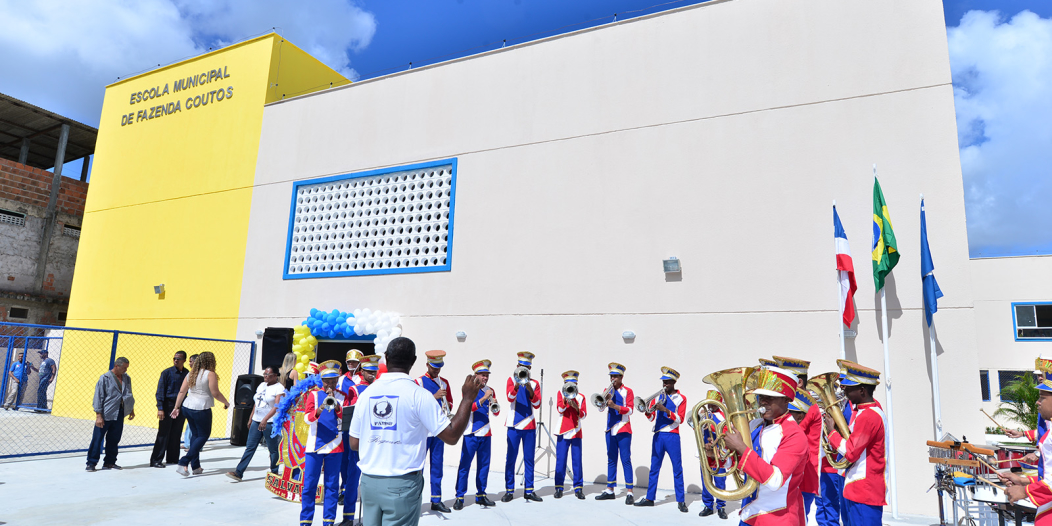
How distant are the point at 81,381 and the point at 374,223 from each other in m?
9.47

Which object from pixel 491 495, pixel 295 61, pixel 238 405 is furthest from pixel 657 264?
pixel 295 61

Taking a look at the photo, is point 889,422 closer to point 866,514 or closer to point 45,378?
point 866,514

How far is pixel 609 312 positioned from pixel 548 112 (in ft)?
13.1

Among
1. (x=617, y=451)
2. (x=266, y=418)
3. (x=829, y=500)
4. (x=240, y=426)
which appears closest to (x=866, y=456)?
(x=829, y=500)

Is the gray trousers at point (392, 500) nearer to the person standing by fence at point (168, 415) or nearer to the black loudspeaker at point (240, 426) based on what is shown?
the person standing by fence at point (168, 415)

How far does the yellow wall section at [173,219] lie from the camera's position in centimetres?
1434

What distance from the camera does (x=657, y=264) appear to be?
32.9 ft

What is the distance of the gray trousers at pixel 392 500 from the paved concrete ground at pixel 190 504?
347cm

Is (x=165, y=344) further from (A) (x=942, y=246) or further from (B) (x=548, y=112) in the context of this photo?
(A) (x=942, y=246)

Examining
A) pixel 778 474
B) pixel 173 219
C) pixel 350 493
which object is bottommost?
pixel 350 493

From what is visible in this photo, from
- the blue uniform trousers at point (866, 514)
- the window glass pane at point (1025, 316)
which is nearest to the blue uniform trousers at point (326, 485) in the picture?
the blue uniform trousers at point (866, 514)

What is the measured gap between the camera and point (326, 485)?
6.14 meters

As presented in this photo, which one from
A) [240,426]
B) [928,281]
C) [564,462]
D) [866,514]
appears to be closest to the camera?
[866,514]

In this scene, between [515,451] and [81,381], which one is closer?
[515,451]
